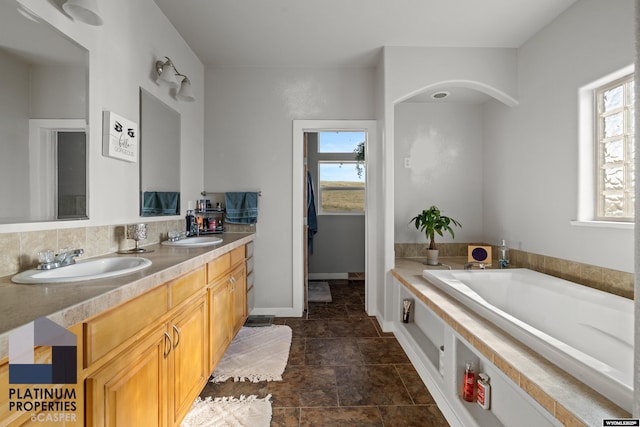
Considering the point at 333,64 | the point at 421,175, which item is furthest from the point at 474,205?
the point at 333,64

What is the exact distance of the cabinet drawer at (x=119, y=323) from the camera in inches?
35.7

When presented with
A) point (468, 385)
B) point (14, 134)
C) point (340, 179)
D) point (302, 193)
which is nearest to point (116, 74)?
point (14, 134)

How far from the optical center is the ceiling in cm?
228

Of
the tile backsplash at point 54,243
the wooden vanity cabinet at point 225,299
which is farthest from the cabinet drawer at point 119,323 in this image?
the wooden vanity cabinet at point 225,299

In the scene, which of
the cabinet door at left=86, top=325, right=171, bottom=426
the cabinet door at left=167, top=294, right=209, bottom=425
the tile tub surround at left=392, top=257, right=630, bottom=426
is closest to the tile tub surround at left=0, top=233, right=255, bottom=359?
the cabinet door at left=86, top=325, right=171, bottom=426

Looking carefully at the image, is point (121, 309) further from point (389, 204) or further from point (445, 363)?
point (389, 204)

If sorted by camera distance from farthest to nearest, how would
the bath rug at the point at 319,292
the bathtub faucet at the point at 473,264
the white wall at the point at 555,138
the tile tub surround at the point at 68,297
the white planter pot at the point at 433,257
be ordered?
the bath rug at the point at 319,292
the white planter pot at the point at 433,257
the bathtub faucet at the point at 473,264
the white wall at the point at 555,138
the tile tub surround at the point at 68,297

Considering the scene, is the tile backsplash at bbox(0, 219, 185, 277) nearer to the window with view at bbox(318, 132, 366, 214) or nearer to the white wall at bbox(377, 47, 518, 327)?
the white wall at bbox(377, 47, 518, 327)

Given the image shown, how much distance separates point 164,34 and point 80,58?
107cm

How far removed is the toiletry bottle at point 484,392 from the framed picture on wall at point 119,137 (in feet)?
7.66

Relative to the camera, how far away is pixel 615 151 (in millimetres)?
2080

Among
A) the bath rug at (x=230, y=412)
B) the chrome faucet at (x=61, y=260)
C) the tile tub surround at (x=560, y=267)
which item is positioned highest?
the chrome faucet at (x=61, y=260)

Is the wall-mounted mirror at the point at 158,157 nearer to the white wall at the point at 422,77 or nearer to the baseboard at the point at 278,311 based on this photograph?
the baseboard at the point at 278,311

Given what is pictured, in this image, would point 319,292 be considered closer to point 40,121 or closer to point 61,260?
point 61,260
